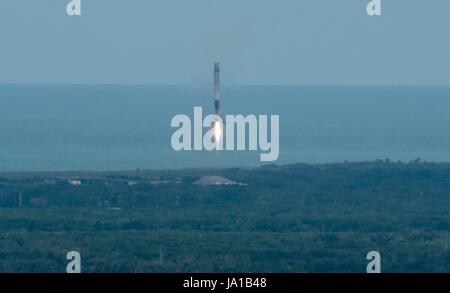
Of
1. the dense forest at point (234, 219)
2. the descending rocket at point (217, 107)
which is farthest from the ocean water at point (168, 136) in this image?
the dense forest at point (234, 219)

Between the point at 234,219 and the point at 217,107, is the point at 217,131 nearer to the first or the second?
the point at 217,107

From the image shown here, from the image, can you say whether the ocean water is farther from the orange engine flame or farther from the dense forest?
the dense forest

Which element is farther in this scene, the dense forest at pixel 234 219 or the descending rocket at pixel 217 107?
the descending rocket at pixel 217 107

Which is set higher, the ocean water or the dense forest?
the ocean water

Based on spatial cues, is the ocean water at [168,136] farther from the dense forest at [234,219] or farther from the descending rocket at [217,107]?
the dense forest at [234,219]

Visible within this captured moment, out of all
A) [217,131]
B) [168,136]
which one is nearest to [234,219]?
[217,131]

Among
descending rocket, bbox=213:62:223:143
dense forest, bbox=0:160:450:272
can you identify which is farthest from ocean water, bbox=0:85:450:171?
dense forest, bbox=0:160:450:272
